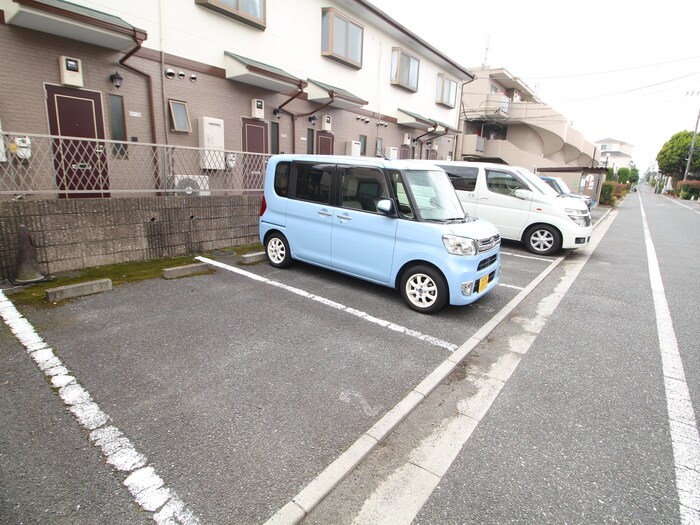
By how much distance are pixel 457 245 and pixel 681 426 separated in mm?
2352

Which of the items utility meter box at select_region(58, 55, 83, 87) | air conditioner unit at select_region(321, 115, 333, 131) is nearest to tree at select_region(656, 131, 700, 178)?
air conditioner unit at select_region(321, 115, 333, 131)

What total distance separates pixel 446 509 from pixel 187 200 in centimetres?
595

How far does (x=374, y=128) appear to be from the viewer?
14.2 meters

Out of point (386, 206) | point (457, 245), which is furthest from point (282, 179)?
point (457, 245)

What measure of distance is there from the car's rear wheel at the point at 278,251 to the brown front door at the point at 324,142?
21.6 ft

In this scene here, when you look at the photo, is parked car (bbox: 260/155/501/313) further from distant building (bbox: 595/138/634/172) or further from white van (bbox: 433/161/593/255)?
distant building (bbox: 595/138/634/172)

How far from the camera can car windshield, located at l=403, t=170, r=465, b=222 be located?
15.0 feet

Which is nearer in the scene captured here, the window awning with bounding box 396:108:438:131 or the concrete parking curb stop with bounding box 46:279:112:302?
the concrete parking curb stop with bounding box 46:279:112:302

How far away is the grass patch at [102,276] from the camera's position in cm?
422

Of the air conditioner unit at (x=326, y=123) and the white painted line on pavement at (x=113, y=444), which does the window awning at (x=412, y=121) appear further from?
the white painted line on pavement at (x=113, y=444)

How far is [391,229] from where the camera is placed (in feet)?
15.0

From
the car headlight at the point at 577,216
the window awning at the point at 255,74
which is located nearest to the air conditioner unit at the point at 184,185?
the window awning at the point at 255,74

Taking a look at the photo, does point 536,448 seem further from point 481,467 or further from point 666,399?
point 666,399

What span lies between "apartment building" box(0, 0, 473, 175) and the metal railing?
59 centimetres
